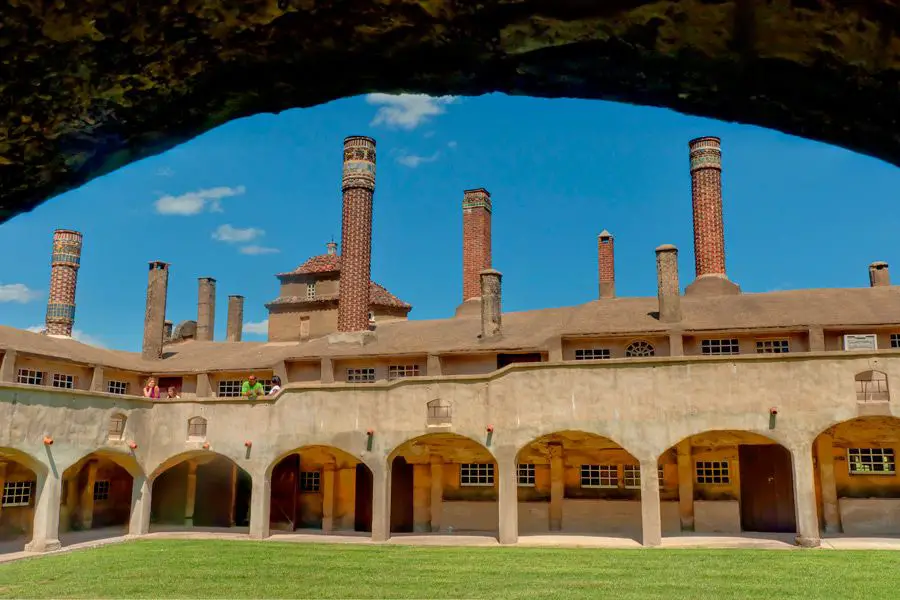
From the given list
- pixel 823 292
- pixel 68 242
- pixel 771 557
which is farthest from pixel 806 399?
pixel 68 242

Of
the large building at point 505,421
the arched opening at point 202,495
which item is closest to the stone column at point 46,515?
the large building at point 505,421

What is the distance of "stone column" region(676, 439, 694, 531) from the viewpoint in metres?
28.5

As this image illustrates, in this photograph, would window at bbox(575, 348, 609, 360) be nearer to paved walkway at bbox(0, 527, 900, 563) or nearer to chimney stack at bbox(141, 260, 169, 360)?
paved walkway at bbox(0, 527, 900, 563)

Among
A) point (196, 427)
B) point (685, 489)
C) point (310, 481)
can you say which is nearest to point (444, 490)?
point (310, 481)

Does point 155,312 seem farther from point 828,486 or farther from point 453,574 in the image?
point 828,486

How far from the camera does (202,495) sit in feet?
114

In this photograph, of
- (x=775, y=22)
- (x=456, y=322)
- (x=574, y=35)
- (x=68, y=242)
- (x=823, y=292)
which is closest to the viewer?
(x=775, y=22)

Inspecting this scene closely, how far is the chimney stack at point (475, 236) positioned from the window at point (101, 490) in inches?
772

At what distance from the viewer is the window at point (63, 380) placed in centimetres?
3316

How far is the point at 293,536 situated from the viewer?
98.9 ft

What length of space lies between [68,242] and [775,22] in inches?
1691

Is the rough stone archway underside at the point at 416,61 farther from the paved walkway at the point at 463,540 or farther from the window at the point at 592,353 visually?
the window at the point at 592,353

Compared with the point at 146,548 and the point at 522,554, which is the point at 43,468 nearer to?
the point at 146,548

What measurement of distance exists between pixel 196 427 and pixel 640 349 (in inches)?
704
